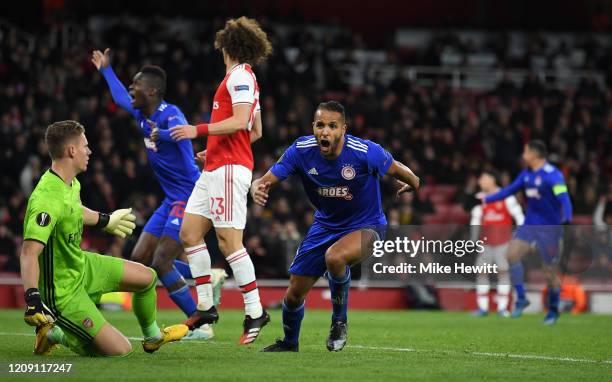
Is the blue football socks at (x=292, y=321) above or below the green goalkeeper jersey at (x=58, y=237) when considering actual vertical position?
below

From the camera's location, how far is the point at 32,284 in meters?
7.10

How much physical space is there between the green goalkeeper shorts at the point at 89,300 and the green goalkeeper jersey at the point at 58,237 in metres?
0.07

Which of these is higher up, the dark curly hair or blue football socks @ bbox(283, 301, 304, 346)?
the dark curly hair

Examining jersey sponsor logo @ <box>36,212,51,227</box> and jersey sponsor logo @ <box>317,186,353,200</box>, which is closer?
jersey sponsor logo @ <box>36,212,51,227</box>

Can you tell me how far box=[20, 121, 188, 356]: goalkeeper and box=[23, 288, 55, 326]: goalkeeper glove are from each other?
0.75 ft

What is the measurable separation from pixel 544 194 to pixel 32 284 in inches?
361

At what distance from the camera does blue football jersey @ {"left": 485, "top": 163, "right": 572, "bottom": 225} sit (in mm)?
14477

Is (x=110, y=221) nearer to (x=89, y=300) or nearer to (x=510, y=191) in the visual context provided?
(x=89, y=300)

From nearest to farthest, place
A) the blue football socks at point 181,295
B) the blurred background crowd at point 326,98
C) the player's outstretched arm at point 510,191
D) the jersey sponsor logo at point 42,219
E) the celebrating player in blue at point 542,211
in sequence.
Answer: the jersey sponsor logo at point 42,219, the blue football socks at point 181,295, the celebrating player in blue at point 542,211, the player's outstretched arm at point 510,191, the blurred background crowd at point 326,98

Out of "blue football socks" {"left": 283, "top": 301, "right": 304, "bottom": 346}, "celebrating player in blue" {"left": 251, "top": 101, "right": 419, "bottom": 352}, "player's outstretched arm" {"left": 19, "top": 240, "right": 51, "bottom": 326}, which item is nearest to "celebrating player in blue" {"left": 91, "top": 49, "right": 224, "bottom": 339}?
"blue football socks" {"left": 283, "top": 301, "right": 304, "bottom": 346}

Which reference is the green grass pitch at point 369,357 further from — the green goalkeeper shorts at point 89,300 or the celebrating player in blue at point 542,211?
the celebrating player in blue at point 542,211

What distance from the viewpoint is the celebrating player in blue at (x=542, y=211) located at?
47.4 feet

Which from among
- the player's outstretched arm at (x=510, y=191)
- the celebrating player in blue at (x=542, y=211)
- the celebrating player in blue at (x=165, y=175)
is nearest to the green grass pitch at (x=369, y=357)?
the celebrating player in blue at (x=165, y=175)

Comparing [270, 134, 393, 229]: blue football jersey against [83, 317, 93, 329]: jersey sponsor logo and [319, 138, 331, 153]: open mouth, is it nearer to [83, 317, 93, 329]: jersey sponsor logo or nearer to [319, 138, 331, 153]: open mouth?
[319, 138, 331, 153]: open mouth
